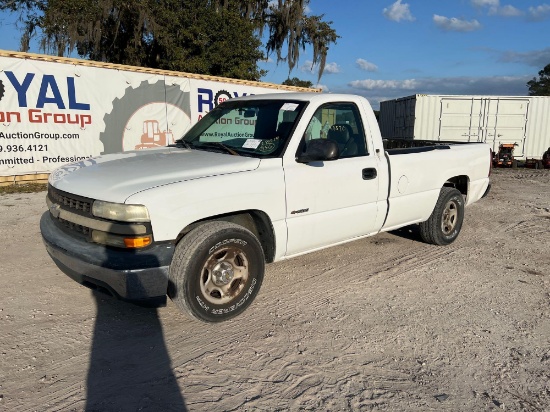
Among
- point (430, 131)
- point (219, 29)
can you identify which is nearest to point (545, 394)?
point (430, 131)

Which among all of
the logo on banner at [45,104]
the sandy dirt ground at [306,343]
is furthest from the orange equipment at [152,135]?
the sandy dirt ground at [306,343]

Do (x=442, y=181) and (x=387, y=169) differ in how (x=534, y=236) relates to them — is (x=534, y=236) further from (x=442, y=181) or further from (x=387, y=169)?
(x=387, y=169)

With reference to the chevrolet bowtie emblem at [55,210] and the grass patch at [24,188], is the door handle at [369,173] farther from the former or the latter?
the grass patch at [24,188]

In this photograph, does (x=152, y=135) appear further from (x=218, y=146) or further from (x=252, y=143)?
(x=252, y=143)

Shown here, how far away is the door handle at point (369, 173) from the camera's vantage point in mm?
4406

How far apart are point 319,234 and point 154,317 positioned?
5.37 feet

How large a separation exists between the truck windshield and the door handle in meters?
0.92

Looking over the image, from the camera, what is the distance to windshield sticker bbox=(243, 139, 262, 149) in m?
3.99

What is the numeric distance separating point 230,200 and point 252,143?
32.7 inches

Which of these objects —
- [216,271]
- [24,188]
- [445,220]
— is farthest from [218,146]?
[24,188]

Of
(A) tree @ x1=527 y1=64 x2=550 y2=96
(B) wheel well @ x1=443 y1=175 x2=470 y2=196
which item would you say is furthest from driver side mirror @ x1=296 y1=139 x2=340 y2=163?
(A) tree @ x1=527 y1=64 x2=550 y2=96

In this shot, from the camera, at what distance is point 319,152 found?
377cm

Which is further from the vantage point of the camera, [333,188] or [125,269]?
[333,188]

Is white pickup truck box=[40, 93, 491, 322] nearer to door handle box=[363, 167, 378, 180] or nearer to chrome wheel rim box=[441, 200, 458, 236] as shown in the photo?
door handle box=[363, 167, 378, 180]
